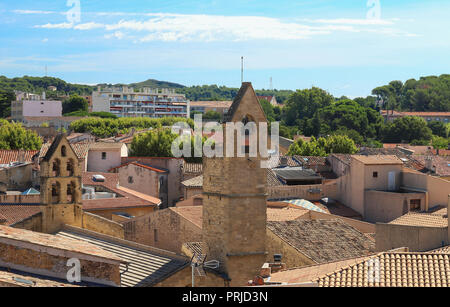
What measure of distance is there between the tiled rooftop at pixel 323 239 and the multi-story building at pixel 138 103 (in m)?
136

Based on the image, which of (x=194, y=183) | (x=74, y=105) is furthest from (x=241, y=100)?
(x=74, y=105)

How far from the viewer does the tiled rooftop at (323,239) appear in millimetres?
25737

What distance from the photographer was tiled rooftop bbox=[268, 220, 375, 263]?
25737 millimetres

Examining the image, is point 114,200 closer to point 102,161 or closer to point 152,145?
point 102,161

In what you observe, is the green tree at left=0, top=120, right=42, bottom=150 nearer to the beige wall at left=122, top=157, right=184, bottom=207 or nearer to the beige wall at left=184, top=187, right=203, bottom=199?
the beige wall at left=122, top=157, right=184, bottom=207

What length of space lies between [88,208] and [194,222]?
23.1 ft

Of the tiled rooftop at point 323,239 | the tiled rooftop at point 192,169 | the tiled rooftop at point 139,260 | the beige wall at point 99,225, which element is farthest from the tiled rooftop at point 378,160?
the tiled rooftop at point 139,260

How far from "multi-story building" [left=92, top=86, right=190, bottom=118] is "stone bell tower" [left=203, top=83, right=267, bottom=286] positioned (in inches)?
5627

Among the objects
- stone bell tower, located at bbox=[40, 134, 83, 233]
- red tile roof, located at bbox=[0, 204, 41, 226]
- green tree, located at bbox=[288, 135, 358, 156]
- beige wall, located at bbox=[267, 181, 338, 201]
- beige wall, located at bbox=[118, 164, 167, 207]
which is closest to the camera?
stone bell tower, located at bbox=[40, 134, 83, 233]

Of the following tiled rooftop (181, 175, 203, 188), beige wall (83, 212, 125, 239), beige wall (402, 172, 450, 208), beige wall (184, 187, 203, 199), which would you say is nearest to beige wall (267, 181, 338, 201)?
beige wall (402, 172, 450, 208)

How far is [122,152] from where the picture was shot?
56406 mm

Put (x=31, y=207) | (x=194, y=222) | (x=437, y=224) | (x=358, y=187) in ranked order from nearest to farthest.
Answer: (x=437, y=224) < (x=194, y=222) < (x=31, y=207) < (x=358, y=187)
